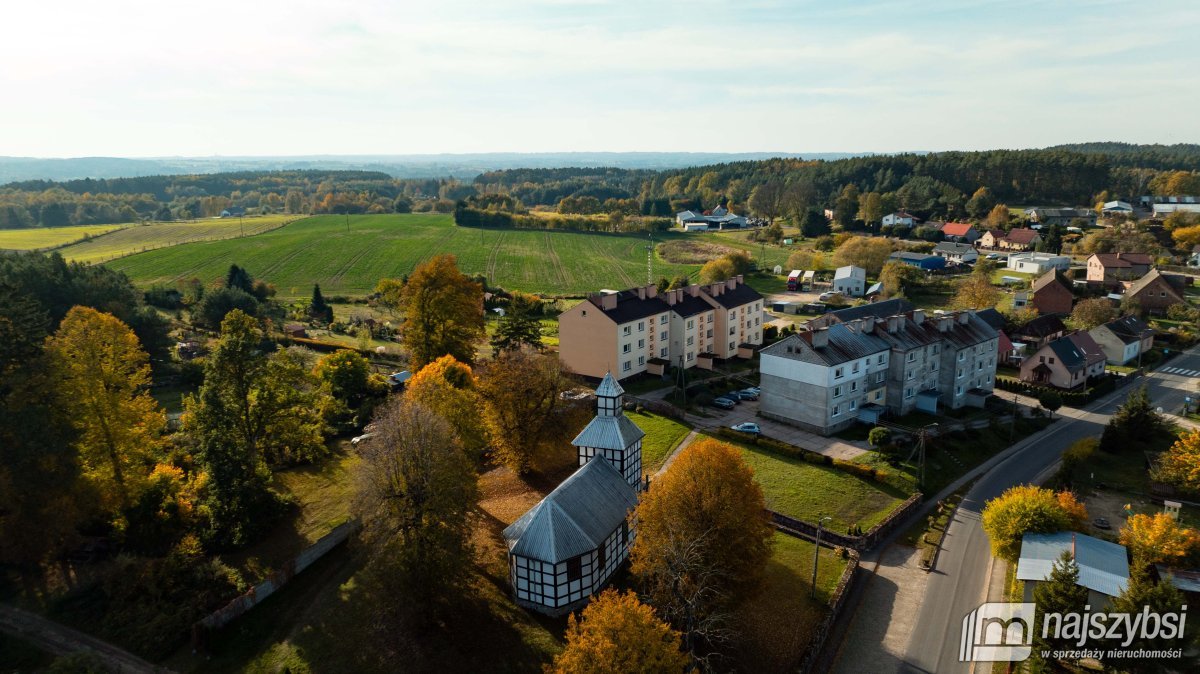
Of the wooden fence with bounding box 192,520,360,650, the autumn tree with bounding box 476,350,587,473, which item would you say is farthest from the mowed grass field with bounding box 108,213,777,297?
the wooden fence with bounding box 192,520,360,650

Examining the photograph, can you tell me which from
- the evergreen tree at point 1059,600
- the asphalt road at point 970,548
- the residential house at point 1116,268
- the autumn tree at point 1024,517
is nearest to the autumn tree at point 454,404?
the asphalt road at point 970,548

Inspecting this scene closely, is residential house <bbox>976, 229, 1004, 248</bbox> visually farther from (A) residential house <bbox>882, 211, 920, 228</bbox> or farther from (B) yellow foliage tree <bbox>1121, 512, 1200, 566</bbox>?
(B) yellow foliage tree <bbox>1121, 512, 1200, 566</bbox>

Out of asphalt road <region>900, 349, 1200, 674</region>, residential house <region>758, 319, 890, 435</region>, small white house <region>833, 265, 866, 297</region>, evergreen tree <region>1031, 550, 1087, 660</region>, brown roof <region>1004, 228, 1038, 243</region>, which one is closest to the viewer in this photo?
evergreen tree <region>1031, 550, 1087, 660</region>

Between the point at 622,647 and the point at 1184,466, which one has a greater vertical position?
the point at 622,647

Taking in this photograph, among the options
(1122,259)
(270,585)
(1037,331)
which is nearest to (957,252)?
(1122,259)

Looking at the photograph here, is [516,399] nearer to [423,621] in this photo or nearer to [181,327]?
[423,621]

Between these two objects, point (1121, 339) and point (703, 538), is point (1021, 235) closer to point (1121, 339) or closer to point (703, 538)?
point (1121, 339)
